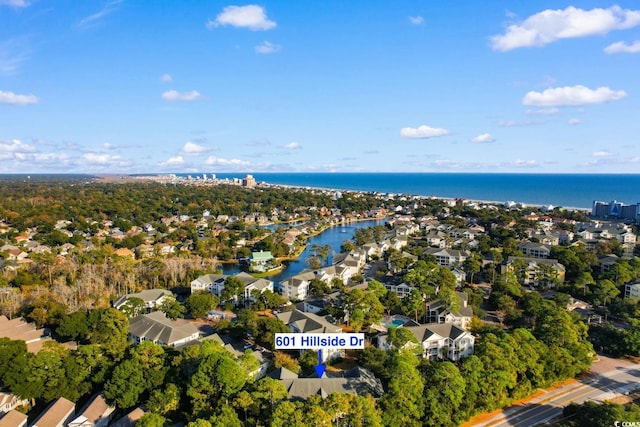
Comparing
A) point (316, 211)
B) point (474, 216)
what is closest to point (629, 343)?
point (474, 216)

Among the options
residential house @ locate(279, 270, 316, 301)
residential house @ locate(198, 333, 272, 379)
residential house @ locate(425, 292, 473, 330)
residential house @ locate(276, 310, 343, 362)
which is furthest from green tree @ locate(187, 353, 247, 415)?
residential house @ locate(279, 270, 316, 301)

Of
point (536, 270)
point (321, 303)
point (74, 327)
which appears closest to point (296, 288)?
point (321, 303)

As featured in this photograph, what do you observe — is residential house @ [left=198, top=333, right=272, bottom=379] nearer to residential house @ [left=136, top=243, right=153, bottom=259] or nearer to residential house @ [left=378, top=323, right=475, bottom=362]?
residential house @ [left=378, top=323, right=475, bottom=362]

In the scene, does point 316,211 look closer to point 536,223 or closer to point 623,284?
point 536,223

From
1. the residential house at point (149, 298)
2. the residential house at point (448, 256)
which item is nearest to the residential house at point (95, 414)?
the residential house at point (149, 298)

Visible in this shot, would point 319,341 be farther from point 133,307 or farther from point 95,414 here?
point 133,307

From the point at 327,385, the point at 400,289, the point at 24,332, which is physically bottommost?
the point at 24,332
